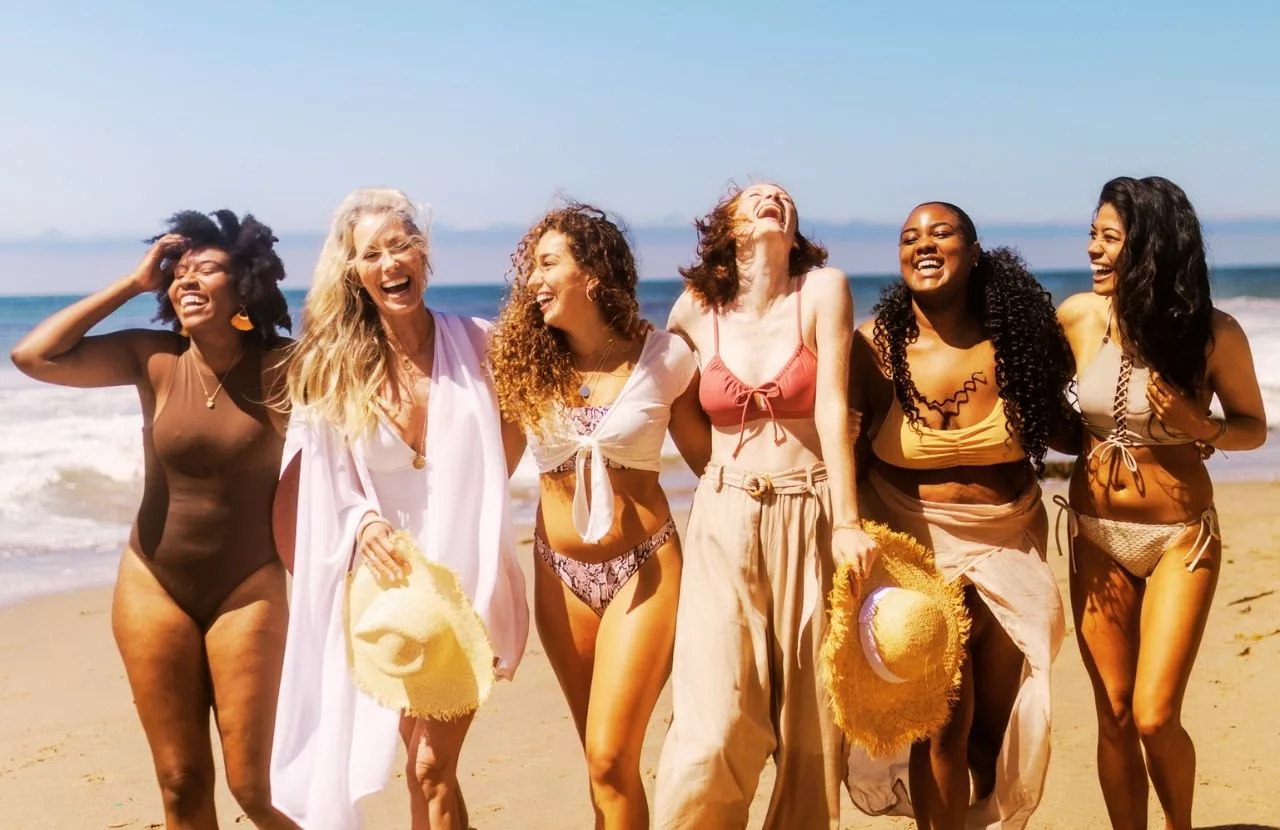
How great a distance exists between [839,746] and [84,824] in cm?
335

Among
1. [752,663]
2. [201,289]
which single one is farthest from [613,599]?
[201,289]

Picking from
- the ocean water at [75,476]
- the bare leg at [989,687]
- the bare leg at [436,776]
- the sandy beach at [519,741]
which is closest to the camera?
the bare leg at [436,776]

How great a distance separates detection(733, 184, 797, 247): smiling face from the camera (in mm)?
4352

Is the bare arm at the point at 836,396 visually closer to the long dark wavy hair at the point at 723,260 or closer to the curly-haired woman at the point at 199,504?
the long dark wavy hair at the point at 723,260

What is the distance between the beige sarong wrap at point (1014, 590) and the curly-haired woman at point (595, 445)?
0.90 meters

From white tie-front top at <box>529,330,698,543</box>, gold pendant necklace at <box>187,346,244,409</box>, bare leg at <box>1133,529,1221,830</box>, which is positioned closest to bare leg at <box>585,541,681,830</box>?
white tie-front top at <box>529,330,698,543</box>

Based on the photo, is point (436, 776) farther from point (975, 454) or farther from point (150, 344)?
point (975, 454)

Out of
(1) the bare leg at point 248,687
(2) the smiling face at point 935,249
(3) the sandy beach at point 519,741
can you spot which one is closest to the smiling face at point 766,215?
(2) the smiling face at point 935,249

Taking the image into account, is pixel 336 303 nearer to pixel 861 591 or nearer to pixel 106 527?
pixel 861 591

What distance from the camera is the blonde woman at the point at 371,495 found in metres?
4.17

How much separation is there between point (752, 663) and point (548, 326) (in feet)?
4.21

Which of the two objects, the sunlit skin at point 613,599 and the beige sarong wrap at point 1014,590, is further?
the beige sarong wrap at point 1014,590

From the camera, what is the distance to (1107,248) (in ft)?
14.7

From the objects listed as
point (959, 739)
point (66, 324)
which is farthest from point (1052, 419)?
point (66, 324)
